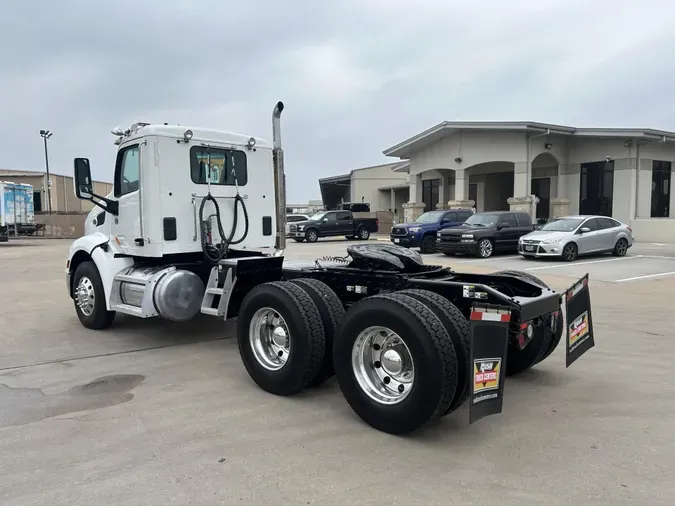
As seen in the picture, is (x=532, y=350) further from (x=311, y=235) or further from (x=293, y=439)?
(x=311, y=235)

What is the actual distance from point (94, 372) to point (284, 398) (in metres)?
2.21

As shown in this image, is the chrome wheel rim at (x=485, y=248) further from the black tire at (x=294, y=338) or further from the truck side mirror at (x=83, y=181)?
the black tire at (x=294, y=338)

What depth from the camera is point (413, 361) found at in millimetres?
3725

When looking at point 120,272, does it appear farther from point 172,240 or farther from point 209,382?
point 209,382

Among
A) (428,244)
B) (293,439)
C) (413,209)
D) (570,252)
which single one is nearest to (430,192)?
(413,209)

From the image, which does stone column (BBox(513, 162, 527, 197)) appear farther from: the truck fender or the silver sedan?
the truck fender

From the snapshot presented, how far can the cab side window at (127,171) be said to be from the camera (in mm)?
6609

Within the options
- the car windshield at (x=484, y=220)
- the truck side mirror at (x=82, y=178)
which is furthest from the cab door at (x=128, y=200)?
the car windshield at (x=484, y=220)

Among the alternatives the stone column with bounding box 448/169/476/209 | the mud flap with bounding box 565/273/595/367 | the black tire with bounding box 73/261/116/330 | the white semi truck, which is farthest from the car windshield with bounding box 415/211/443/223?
the mud flap with bounding box 565/273/595/367

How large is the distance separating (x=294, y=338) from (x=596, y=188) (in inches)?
1045

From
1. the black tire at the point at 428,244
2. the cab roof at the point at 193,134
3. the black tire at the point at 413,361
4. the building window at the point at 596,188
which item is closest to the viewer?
the black tire at the point at 413,361

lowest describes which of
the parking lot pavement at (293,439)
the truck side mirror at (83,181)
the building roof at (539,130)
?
the parking lot pavement at (293,439)

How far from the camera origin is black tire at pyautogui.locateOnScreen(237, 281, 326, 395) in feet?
14.8

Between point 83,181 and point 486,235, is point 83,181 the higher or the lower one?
the higher one
